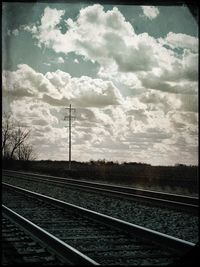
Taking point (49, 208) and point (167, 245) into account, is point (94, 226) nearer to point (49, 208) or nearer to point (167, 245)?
point (167, 245)

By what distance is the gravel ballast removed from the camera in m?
6.68

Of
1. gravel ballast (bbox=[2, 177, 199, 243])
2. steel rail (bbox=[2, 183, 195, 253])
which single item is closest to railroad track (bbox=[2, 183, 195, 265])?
steel rail (bbox=[2, 183, 195, 253])

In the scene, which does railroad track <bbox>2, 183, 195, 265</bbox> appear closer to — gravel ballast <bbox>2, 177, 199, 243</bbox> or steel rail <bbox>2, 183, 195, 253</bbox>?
steel rail <bbox>2, 183, 195, 253</bbox>

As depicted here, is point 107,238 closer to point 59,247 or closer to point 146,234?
point 146,234

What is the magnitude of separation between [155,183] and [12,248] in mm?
12540

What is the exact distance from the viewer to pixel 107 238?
5.89 meters

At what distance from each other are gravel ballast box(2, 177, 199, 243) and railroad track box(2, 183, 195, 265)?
68cm

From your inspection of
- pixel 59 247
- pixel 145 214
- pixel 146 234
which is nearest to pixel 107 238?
pixel 146 234

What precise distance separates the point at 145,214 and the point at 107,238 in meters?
2.73

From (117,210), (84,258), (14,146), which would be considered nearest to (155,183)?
(117,210)

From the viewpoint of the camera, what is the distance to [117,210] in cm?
915

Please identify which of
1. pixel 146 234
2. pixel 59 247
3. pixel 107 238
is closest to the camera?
pixel 59 247

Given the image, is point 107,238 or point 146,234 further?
point 107,238

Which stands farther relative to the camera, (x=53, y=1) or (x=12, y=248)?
(x=12, y=248)
